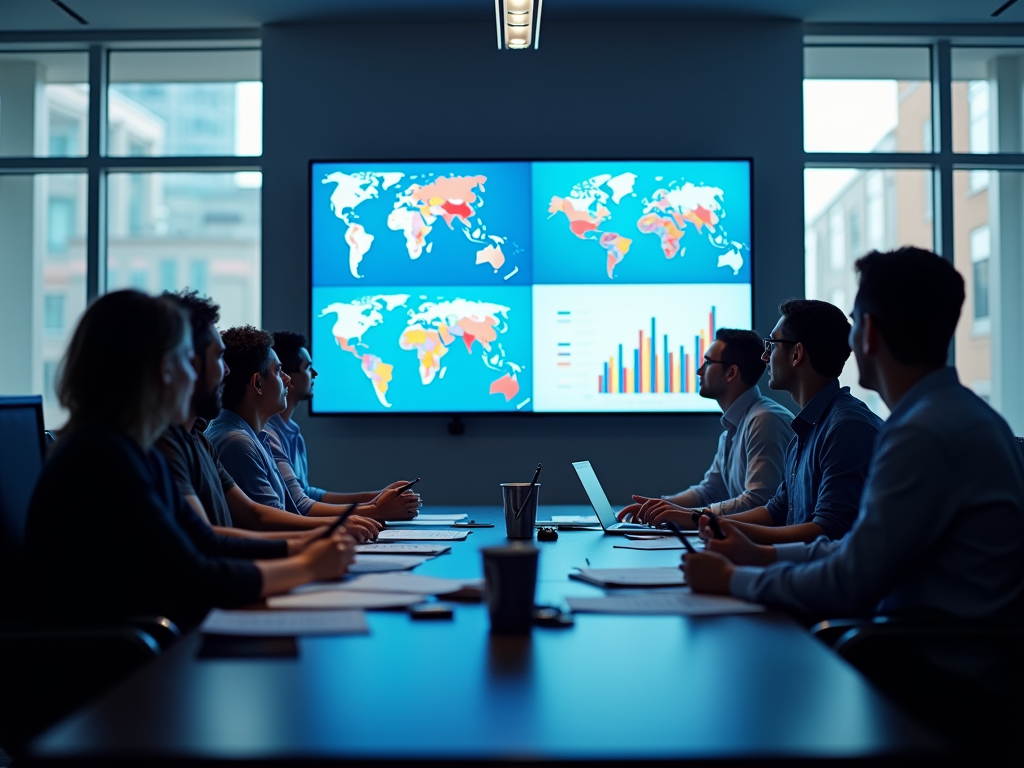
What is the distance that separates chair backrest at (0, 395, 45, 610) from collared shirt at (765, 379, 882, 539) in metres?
1.77

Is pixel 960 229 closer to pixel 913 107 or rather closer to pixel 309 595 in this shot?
pixel 913 107

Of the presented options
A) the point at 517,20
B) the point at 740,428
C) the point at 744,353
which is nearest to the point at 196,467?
the point at 517,20

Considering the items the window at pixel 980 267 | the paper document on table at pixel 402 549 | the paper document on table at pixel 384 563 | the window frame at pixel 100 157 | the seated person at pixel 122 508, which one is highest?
the window frame at pixel 100 157

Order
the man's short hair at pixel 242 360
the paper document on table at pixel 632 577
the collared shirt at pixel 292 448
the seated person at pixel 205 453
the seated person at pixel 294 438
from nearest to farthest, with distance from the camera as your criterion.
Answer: the paper document on table at pixel 632 577, the seated person at pixel 205 453, the man's short hair at pixel 242 360, the seated person at pixel 294 438, the collared shirt at pixel 292 448

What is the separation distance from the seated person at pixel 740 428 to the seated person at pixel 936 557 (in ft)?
4.95

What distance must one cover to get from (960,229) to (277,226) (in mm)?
3712

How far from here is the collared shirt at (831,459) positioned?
225 centimetres

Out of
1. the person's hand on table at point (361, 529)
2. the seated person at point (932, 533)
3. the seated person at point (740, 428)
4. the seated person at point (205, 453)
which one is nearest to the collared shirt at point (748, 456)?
the seated person at point (740, 428)

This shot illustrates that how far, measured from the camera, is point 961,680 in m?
1.37

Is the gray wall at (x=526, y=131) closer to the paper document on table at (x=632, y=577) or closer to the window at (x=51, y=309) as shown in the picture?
the window at (x=51, y=309)

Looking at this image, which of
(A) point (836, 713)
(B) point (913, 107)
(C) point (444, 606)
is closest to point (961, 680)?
(A) point (836, 713)

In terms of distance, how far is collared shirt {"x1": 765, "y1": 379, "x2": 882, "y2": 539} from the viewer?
2254mm

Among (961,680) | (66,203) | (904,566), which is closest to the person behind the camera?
(961,680)

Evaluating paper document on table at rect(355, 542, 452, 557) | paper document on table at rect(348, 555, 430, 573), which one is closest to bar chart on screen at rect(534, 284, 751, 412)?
paper document on table at rect(355, 542, 452, 557)
